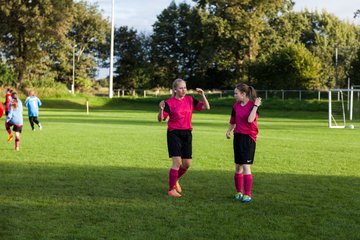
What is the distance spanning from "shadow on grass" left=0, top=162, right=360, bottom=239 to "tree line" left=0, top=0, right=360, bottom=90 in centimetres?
4240

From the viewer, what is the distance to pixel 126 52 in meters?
90.7

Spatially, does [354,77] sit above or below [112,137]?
above

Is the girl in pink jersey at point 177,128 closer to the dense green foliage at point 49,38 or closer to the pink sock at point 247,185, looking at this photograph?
the pink sock at point 247,185

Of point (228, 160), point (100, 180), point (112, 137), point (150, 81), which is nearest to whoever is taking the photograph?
point (100, 180)

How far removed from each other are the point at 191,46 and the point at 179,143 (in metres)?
71.6

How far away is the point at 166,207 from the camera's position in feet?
25.1

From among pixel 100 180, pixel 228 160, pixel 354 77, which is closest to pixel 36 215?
pixel 100 180

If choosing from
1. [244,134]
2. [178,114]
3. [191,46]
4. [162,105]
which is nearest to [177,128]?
[178,114]

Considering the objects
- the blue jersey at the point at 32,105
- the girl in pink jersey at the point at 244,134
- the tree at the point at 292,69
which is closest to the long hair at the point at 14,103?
the blue jersey at the point at 32,105

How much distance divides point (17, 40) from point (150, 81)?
80.3 ft

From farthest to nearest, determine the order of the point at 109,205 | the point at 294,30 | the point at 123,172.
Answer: the point at 294,30 < the point at 123,172 < the point at 109,205

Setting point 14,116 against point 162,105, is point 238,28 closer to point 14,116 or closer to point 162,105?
point 14,116

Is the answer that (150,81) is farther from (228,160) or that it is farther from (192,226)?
(192,226)

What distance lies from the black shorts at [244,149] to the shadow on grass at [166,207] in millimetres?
642
